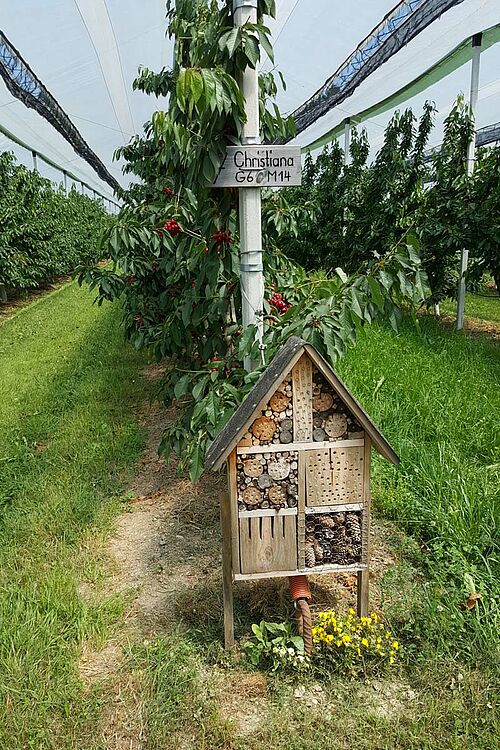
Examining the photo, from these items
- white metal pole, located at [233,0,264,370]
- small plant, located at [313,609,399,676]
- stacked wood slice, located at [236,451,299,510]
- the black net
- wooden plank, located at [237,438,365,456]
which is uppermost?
the black net

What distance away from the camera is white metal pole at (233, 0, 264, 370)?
1868 mm

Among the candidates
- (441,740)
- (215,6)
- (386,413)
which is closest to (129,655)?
(441,740)

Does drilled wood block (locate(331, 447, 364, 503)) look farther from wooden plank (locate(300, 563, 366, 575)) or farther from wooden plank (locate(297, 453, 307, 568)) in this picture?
wooden plank (locate(300, 563, 366, 575))

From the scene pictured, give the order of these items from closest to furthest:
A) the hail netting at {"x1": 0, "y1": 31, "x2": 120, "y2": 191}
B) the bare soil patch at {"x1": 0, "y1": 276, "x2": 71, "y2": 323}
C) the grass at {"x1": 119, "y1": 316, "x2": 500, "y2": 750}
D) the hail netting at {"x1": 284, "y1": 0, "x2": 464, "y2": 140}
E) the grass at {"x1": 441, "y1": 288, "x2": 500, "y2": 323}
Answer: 1. the grass at {"x1": 119, "y1": 316, "x2": 500, "y2": 750}
2. the hail netting at {"x1": 284, "y1": 0, "x2": 464, "y2": 140}
3. the hail netting at {"x1": 0, "y1": 31, "x2": 120, "y2": 191}
4. the grass at {"x1": 441, "y1": 288, "x2": 500, "y2": 323}
5. the bare soil patch at {"x1": 0, "y1": 276, "x2": 71, "y2": 323}

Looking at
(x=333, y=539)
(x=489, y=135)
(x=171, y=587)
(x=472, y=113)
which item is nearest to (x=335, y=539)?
(x=333, y=539)

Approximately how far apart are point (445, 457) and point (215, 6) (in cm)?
226

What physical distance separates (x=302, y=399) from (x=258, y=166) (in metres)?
0.80

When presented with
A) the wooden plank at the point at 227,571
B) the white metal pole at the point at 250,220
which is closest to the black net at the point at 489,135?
the white metal pole at the point at 250,220

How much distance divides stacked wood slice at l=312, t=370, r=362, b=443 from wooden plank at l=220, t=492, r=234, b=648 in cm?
36

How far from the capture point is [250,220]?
1998 mm

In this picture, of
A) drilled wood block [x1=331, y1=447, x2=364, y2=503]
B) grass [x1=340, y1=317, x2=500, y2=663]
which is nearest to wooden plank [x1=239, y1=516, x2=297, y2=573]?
drilled wood block [x1=331, y1=447, x2=364, y2=503]

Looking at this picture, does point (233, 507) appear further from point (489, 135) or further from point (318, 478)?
point (489, 135)

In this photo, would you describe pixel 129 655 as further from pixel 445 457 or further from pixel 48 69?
pixel 48 69

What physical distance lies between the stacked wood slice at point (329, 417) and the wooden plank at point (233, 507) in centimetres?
26
